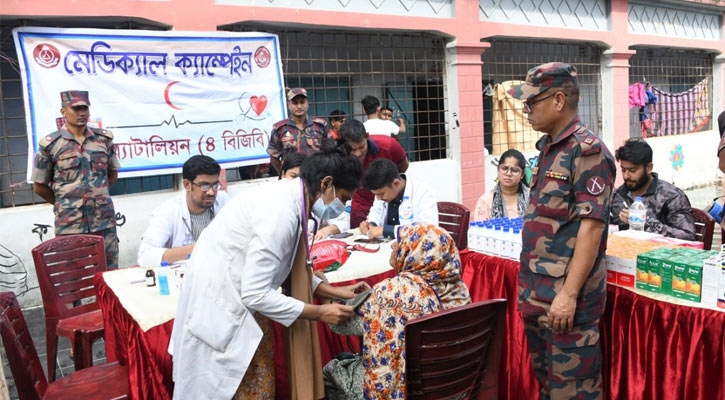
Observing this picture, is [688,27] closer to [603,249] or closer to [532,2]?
[532,2]

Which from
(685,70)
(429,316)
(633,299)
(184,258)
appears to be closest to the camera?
(429,316)

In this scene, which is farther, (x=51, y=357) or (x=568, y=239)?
(x=51, y=357)

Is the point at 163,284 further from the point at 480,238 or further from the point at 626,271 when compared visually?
the point at 626,271

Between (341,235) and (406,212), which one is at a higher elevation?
(406,212)


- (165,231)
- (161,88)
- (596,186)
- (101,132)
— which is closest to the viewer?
(596,186)

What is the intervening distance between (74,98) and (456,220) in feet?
11.1

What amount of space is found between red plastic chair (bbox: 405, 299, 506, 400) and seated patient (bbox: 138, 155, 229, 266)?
1912 millimetres

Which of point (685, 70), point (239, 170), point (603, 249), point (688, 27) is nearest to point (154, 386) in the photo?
point (603, 249)

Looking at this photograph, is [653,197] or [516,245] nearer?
[516,245]

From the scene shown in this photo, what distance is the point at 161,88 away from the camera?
222 inches

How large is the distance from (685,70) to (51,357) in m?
13.4

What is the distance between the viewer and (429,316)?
6.40ft

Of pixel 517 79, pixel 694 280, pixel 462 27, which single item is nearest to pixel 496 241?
pixel 694 280

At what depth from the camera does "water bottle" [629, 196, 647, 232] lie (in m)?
3.27
